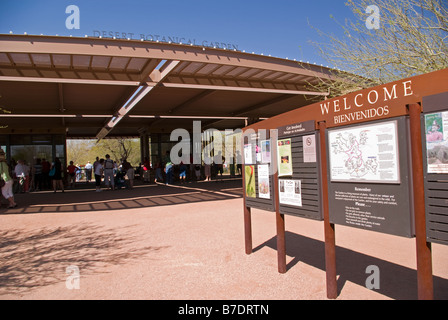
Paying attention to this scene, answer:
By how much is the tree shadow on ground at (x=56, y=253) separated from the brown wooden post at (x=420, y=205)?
3.58 metres

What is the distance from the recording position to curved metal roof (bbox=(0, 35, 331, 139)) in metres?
8.44

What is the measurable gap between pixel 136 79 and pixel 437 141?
980 centimetres

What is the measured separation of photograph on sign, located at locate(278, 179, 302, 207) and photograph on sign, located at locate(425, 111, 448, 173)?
1.57 m

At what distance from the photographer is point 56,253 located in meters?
5.39

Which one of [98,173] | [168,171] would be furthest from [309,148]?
[168,171]

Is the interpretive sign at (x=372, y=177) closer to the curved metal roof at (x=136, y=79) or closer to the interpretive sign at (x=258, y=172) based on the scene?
the interpretive sign at (x=258, y=172)

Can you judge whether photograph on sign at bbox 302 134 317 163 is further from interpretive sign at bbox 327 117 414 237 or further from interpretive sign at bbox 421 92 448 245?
interpretive sign at bbox 421 92 448 245

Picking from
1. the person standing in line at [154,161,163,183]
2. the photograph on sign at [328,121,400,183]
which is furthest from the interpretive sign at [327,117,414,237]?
the person standing in line at [154,161,163,183]

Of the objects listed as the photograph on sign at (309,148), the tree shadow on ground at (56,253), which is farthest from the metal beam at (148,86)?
the photograph on sign at (309,148)

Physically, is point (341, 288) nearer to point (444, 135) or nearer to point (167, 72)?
point (444, 135)

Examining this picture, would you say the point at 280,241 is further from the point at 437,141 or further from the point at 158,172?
the point at 158,172

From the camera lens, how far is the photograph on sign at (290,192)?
3.86 meters
